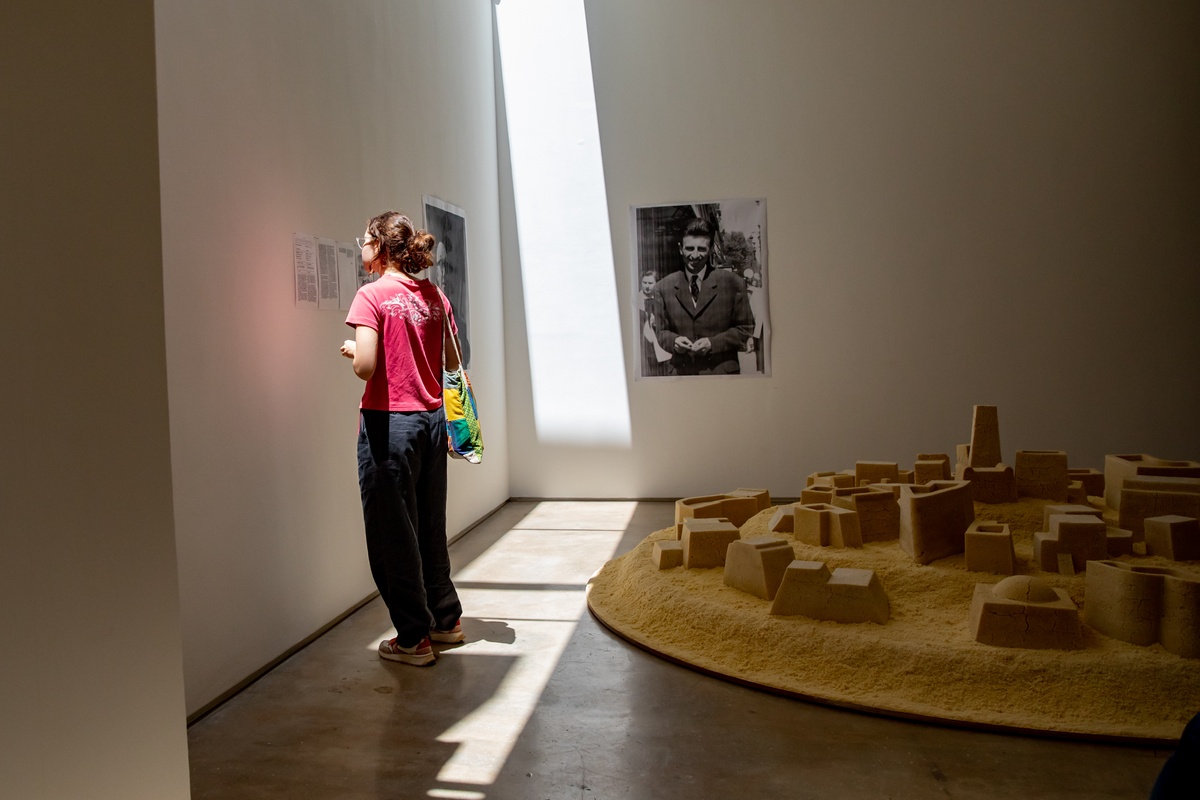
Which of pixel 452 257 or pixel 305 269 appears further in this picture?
pixel 452 257

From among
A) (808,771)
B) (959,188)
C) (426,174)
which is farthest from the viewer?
(959,188)

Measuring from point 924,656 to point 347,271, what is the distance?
143 inches

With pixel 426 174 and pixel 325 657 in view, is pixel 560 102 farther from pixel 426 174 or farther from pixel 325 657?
Answer: pixel 325 657

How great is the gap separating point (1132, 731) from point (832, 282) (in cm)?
540

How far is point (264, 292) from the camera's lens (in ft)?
14.8

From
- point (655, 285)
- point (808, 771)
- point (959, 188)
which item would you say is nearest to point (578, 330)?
point (655, 285)

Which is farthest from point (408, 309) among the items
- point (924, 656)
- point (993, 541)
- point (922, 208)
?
point (922, 208)

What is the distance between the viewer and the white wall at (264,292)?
12.8 ft

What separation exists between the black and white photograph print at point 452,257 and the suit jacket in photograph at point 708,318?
1.89 m

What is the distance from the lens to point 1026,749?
345 cm

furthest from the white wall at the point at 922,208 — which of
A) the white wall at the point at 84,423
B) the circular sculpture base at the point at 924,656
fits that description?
the white wall at the point at 84,423

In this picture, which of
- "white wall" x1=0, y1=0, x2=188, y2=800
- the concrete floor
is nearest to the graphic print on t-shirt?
the concrete floor

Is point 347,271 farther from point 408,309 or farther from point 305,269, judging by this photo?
point 408,309

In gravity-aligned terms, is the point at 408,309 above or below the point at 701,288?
below
